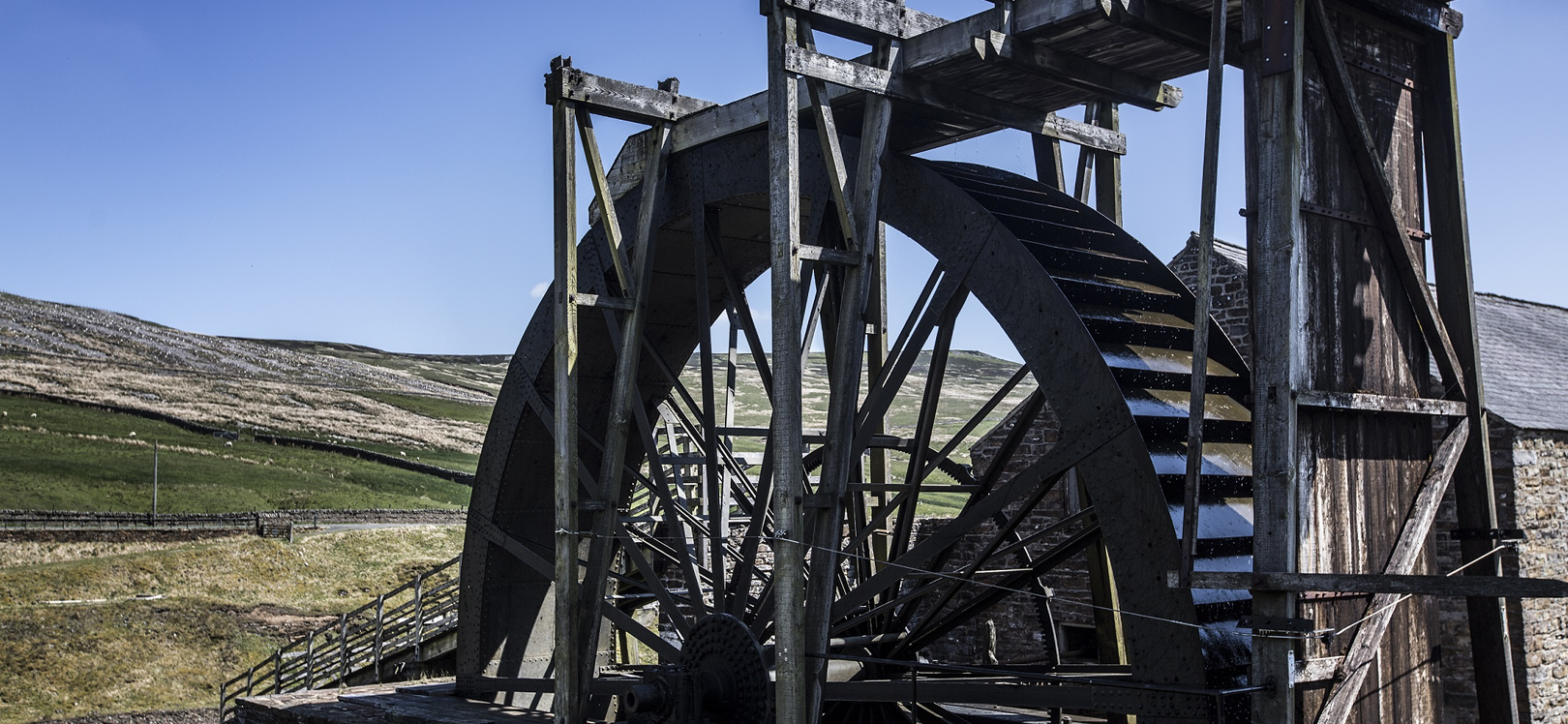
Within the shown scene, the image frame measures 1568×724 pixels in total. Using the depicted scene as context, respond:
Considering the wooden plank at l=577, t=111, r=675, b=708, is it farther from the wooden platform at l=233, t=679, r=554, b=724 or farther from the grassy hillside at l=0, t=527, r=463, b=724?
the grassy hillside at l=0, t=527, r=463, b=724

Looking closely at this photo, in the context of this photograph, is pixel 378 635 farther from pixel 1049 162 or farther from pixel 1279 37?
pixel 1279 37

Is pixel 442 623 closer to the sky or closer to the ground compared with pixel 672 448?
closer to the ground

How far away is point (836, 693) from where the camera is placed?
7977mm

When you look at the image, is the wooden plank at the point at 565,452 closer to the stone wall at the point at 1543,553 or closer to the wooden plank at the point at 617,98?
the wooden plank at the point at 617,98

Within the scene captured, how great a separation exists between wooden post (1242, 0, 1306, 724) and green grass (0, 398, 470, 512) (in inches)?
1436

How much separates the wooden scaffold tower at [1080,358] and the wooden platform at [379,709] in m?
0.36

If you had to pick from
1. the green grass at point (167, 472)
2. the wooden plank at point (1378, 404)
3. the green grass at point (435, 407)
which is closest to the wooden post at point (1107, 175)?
the wooden plank at point (1378, 404)

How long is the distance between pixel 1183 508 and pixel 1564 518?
906 centimetres

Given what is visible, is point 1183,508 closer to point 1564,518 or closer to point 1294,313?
point 1294,313

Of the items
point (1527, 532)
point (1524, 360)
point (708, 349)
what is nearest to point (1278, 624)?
point (708, 349)

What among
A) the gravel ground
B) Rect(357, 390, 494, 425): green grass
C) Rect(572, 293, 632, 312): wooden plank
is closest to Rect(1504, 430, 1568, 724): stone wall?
Rect(572, 293, 632, 312): wooden plank

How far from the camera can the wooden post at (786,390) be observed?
7.71m

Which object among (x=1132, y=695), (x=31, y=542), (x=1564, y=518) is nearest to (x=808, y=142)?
(x=1132, y=695)

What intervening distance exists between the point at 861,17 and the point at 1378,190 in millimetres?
3041
